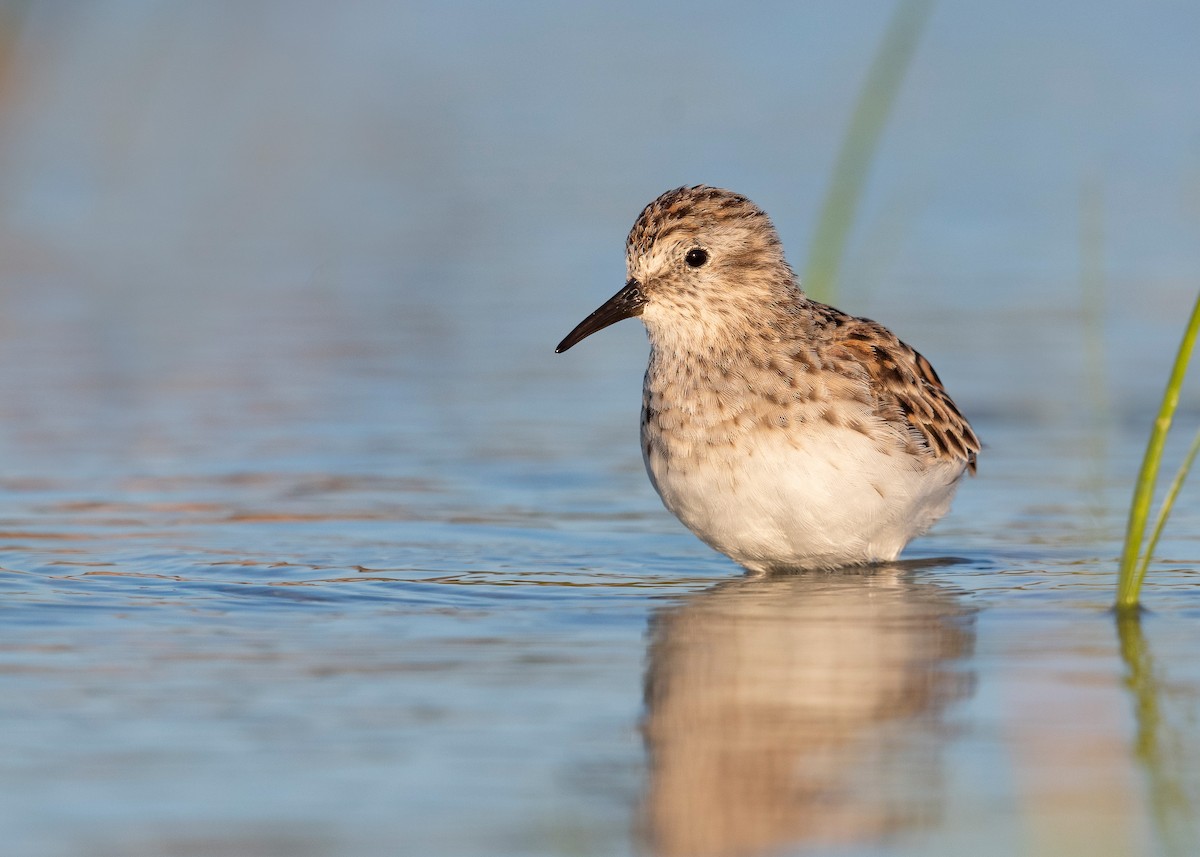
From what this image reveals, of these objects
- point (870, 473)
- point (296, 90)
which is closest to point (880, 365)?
point (870, 473)

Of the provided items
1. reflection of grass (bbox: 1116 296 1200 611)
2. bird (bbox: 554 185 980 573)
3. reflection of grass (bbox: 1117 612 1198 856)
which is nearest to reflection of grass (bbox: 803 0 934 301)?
bird (bbox: 554 185 980 573)

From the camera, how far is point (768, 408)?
302 inches

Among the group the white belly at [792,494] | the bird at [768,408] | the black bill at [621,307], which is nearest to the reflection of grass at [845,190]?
the bird at [768,408]

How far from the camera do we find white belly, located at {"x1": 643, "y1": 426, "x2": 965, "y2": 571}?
750 cm

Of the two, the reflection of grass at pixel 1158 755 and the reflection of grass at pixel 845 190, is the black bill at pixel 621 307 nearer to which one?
the reflection of grass at pixel 845 190

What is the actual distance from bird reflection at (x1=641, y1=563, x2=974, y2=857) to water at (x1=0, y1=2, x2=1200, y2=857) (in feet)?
0.06

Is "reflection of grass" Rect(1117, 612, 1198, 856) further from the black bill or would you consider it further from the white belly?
the black bill

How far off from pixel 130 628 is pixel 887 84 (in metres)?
3.88

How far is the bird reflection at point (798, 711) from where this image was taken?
4.64 metres

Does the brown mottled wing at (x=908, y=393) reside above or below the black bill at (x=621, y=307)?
below

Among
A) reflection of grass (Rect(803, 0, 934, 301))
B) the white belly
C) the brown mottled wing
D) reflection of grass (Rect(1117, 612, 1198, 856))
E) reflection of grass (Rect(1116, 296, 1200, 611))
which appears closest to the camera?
reflection of grass (Rect(1117, 612, 1198, 856))

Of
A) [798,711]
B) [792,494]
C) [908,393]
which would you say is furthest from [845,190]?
[798,711]

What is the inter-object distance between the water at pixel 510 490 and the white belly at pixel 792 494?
241 millimetres

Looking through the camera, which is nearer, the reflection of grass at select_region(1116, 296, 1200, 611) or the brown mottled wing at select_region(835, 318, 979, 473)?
the reflection of grass at select_region(1116, 296, 1200, 611)
